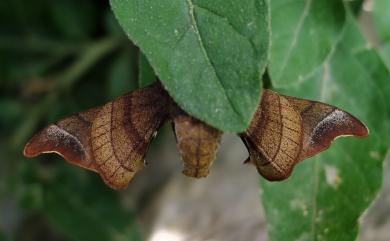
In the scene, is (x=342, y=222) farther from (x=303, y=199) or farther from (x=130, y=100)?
(x=130, y=100)

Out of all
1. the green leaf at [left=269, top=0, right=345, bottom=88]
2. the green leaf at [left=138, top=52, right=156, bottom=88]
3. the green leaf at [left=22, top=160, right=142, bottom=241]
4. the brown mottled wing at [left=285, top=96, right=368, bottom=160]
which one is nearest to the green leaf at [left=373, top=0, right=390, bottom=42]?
the green leaf at [left=269, top=0, right=345, bottom=88]

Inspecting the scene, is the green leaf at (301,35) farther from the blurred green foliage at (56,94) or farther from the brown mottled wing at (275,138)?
the blurred green foliage at (56,94)

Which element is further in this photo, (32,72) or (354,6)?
(32,72)

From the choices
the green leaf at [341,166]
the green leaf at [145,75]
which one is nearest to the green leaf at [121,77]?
the green leaf at [341,166]

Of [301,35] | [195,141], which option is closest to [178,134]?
[195,141]

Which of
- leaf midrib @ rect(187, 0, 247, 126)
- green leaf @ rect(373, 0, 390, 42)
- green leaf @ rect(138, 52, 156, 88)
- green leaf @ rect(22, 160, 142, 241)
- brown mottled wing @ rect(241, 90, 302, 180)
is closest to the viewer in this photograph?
leaf midrib @ rect(187, 0, 247, 126)

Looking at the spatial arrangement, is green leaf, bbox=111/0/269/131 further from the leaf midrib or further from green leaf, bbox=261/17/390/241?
green leaf, bbox=261/17/390/241

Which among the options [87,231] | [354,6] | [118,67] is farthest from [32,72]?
[354,6]
